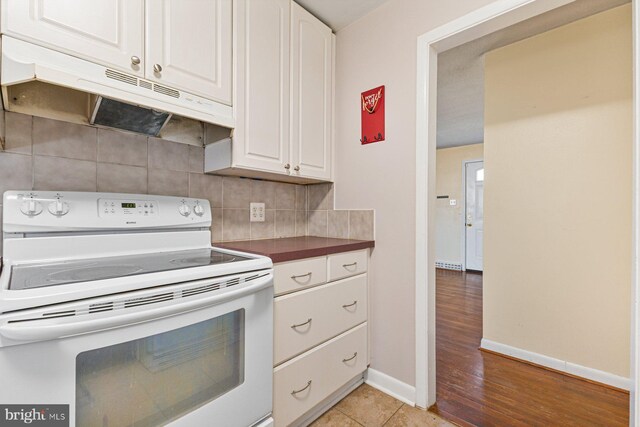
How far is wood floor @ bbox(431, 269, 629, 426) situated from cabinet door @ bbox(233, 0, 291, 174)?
164cm

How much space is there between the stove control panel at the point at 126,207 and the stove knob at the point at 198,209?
0.60ft

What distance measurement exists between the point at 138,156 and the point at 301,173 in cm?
85

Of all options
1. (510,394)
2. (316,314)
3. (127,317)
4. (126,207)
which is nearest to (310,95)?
(126,207)

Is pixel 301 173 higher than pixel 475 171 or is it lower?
lower

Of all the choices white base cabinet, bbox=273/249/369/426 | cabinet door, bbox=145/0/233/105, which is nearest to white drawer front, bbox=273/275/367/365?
white base cabinet, bbox=273/249/369/426

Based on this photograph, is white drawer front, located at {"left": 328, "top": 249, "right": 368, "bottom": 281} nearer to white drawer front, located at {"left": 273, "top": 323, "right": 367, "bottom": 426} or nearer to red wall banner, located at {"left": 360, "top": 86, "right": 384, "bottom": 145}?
white drawer front, located at {"left": 273, "top": 323, "right": 367, "bottom": 426}

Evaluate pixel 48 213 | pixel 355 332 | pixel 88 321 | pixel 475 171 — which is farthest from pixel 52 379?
pixel 475 171

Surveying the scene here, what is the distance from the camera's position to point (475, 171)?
16.8 ft

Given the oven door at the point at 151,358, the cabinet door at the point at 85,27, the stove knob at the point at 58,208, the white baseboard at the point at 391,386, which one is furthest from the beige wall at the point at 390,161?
the stove knob at the point at 58,208

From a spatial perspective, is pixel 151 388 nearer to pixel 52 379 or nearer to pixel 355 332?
pixel 52 379

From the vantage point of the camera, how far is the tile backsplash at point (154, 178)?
3.67 ft

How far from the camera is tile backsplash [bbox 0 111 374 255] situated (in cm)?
112

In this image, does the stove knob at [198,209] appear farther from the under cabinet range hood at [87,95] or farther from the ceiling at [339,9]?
the ceiling at [339,9]

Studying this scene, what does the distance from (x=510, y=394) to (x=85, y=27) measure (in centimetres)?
267
